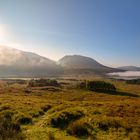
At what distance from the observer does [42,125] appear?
93.0 feet

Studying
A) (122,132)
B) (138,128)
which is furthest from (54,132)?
(138,128)

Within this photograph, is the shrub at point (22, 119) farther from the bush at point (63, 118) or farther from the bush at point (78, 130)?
the bush at point (78, 130)

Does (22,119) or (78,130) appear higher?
(22,119)

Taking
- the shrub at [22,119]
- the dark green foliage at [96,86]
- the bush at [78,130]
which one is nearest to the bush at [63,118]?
the bush at [78,130]

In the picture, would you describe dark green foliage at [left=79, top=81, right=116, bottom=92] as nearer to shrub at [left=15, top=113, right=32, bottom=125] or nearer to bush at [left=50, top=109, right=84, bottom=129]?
bush at [left=50, top=109, right=84, bottom=129]

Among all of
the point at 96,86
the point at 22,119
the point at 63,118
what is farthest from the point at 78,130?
the point at 96,86

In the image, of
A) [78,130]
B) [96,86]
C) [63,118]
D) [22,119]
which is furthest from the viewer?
[96,86]

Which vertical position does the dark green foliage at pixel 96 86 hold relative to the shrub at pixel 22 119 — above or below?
below

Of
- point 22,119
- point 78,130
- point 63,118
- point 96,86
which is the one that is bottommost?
point 96,86

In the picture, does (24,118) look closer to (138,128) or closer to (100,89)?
(138,128)

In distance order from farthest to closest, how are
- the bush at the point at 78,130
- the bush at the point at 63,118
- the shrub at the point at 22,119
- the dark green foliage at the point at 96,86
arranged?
the dark green foliage at the point at 96,86 < the shrub at the point at 22,119 < the bush at the point at 63,118 < the bush at the point at 78,130

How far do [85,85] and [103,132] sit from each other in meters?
126

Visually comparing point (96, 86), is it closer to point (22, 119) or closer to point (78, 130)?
point (22, 119)

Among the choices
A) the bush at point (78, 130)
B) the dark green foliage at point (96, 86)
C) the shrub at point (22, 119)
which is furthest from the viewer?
the dark green foliage at point (96, 86)
